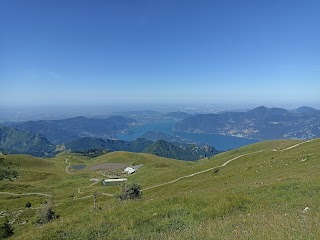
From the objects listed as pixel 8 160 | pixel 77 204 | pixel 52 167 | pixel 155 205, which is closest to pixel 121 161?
pixel 52 167

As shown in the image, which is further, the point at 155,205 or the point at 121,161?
the point at 121,161

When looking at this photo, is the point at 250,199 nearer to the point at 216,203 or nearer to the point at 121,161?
the point at 216,203

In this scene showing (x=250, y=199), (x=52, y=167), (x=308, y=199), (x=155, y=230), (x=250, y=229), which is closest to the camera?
(x=250, y=229)

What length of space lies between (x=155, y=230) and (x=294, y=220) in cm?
539

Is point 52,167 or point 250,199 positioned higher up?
point 250,199

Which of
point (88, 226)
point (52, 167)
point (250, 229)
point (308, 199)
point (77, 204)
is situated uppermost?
point (250, 229)

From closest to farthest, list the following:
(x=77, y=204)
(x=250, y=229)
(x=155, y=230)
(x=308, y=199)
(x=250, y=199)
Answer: (x=250, y=229) → (x=155, y=230) → (x=308, y=199) → (x=250, y=199) → (x=77, y=204)

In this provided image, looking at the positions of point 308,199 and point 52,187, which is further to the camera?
point 52,187

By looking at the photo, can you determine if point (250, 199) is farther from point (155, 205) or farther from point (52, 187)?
point (52, 187)

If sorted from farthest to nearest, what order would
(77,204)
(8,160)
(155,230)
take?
(8,160), (77,204), (155,230)

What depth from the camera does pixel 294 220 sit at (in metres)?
9.17

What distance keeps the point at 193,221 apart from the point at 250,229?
12.8 ft

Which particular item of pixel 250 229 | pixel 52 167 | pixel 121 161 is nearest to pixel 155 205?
pixel 250 229

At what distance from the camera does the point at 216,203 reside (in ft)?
46.7
